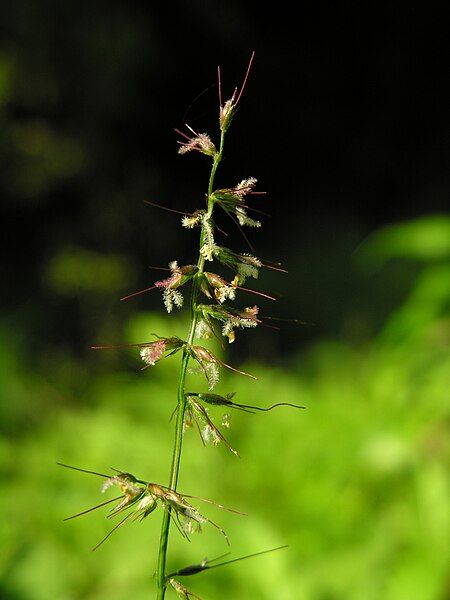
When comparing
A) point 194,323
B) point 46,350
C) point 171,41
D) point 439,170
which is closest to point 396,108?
point 439,170

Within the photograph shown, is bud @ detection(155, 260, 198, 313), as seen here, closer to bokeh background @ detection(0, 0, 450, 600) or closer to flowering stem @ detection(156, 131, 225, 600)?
flowering stem @ detection(156, 131, 225, 600)

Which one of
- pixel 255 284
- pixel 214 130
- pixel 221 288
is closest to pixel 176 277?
pixel 221 288

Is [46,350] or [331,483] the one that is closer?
[331,483]

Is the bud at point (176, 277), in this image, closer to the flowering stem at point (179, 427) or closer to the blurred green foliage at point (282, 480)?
the flowering stem at point (179, 427)

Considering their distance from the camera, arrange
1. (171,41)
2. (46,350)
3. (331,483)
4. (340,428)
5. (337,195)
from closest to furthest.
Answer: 1. (331,483)
2. (340,428)
3. (46,350)
4. (171,41)
5. (337,195)

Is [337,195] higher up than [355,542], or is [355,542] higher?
[355,542]

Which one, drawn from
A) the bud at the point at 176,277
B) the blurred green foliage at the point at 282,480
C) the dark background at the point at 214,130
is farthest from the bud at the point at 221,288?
the dark background at the point at 214,130

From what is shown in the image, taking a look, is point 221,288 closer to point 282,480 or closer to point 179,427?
point 179,427

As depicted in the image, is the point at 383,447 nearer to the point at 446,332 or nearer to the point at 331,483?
the point at 331,483
